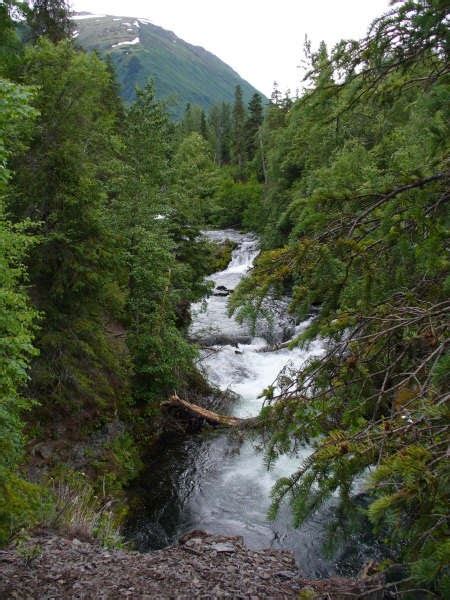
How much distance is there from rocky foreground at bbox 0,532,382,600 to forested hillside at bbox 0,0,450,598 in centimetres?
57

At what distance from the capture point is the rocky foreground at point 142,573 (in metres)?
6.00

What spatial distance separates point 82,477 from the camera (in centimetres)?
969

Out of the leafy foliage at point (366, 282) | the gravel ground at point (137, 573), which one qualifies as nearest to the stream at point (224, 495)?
the gravel ground at point (137, 573)

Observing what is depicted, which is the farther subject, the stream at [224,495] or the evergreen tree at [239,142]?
the evergreen tree at [239,142]

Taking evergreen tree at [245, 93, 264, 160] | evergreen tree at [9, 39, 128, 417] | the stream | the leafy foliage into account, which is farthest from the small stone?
evergreen tree at [245, 93, 264, 160]

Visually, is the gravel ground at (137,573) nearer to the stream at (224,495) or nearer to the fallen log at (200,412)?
the stream at (224,495)

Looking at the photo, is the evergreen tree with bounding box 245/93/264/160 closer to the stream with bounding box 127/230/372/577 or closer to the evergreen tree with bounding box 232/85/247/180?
the evergreen tree with bounding box 232/85/247/180

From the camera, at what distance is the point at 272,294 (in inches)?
152

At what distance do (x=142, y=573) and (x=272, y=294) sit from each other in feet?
16.2

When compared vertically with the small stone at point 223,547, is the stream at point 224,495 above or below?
below

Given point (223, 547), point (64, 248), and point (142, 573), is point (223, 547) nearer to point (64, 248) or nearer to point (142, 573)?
point (142, 573)

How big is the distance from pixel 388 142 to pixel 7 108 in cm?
1701

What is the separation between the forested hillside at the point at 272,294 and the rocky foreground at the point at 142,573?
568mm

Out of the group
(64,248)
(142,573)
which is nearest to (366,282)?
(142,573)
